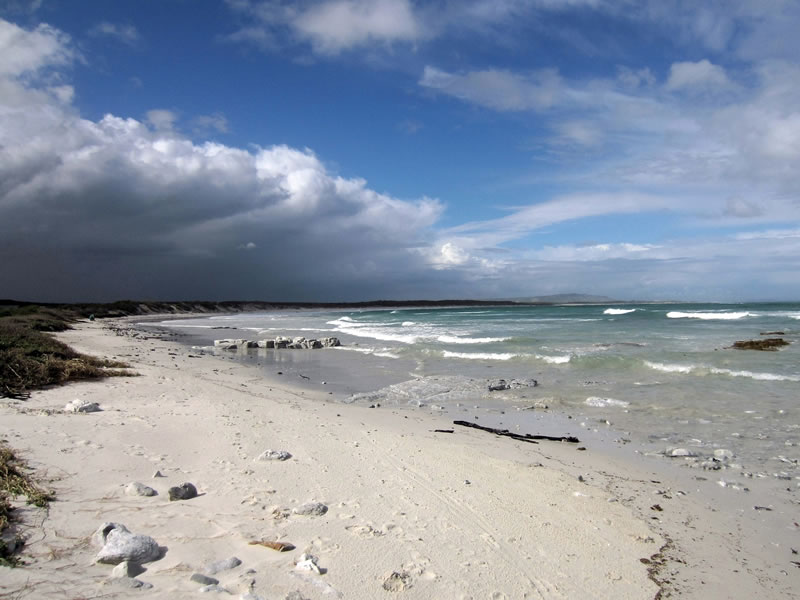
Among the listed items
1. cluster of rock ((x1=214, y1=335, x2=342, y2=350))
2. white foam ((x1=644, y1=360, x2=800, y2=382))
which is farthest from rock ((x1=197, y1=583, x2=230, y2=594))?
cluster of rock ((x1=214, y1=335, x2=342, y2=350))

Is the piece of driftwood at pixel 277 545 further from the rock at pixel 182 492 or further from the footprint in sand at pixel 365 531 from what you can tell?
the rock at pixel 182 492

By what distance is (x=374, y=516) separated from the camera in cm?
434

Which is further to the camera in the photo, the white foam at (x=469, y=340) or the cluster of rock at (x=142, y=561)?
the white foam at (x=469, y=340)

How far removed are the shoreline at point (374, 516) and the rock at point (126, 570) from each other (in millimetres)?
90

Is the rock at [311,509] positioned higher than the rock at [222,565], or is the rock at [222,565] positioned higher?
the rock at [222,565]

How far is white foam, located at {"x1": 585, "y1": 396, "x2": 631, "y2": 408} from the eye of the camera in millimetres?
10602

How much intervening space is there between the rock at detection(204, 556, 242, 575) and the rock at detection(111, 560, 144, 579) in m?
0.43

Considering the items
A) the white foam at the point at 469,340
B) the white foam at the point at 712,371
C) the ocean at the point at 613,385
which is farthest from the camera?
the white foam at the point at 469,340

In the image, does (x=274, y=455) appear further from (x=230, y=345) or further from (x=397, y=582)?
(x=230, y=345)

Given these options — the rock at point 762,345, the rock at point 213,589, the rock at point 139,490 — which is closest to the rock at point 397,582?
the rock at point 213,589

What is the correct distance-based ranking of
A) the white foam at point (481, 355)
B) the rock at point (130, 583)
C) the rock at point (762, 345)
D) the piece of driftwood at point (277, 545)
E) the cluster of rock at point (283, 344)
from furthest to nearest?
the cluster of rock at point (283, 344) < the rock at point (762, 345) < the white foam at point (481, 355) < the piece of driftwood at point (277, 545) < the rock at point (130, 583)

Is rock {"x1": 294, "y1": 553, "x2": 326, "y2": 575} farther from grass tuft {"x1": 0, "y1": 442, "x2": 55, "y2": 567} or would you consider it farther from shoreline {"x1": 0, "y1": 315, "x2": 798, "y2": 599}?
grass tuft {"x1": 0, "y1": 442, "x2": 55, "y2": 567}

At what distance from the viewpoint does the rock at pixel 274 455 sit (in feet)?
19.0

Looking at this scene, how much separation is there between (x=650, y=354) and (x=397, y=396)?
38.3 ft
